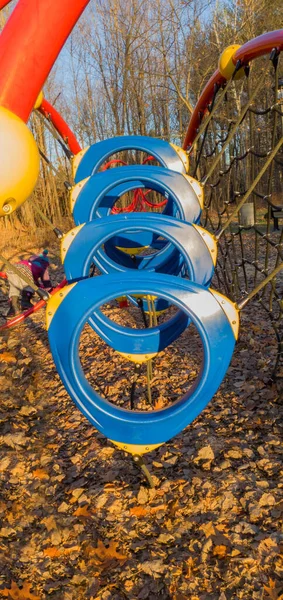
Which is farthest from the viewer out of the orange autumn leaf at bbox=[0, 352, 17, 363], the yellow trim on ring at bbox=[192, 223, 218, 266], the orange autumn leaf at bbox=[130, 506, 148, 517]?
the orange autumn leaf at bbox=[0, 352, 17, 363]

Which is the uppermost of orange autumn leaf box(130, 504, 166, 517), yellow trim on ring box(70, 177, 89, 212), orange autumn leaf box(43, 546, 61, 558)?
yellow trim on ring box(70, 177, 89, 212)

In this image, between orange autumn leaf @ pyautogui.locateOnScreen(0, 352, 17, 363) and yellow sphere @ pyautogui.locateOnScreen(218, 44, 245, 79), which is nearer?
yellow sphere @ pyautogui.locateOnScreen(218, 44, 245, 79)

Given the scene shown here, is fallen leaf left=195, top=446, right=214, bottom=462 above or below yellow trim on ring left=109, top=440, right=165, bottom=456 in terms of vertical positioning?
below

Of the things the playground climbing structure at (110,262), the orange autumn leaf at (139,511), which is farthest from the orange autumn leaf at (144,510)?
the playground climbing structure at (110,262)

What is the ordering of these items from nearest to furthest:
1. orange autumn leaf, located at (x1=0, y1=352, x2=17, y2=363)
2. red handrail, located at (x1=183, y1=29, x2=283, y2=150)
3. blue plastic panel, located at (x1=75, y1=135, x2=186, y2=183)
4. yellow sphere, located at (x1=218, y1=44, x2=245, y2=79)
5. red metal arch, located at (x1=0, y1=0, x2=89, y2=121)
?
red metal arch, located at (x1=0, y1=0, x2=89, y2=121) → red handrail, located at (x1=183, y1=29, x2=283, y2=150) → blue plastic panel, located at (x1=75, y1=135, x2=186, y2=183) → yellow sphere, located at (x1=218, y1=44, x2=245, y2=79) → orange autumn leaf, located at (x1=0, y1=352, x2=17, y2=363)

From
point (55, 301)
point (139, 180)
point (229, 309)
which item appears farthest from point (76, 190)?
point (229, 309)

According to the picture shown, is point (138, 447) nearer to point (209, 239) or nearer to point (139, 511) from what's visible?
point (139, 511)

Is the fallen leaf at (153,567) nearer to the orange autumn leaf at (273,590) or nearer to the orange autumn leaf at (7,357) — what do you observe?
the orange autumn leaf at (273,590)

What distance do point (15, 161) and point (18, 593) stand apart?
197cm

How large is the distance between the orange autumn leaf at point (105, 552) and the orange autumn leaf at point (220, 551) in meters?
0.43

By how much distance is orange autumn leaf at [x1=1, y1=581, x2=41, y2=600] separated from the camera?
1.98m

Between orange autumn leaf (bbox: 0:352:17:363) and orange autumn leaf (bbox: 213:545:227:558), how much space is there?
3.12 metres

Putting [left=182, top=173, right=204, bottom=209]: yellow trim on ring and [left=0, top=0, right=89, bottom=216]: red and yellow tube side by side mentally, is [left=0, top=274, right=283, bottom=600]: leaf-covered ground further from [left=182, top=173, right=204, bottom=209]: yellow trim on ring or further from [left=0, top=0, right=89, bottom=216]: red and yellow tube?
[left=0, top=0, right=89, bottom=216]: red and yellow tube

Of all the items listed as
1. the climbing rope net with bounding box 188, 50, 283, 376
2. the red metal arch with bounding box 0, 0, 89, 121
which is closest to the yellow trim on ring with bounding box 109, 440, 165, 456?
the climbing rope net with bounding box 188, 50, 283, 376
